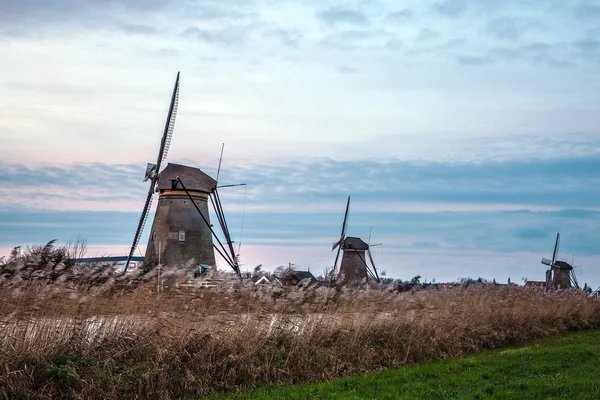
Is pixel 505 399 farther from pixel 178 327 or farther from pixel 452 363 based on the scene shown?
pixel 178 327

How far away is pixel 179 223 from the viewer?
30.2m

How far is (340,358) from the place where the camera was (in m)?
11.6

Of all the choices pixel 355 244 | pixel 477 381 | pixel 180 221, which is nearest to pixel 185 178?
pixel 180 221

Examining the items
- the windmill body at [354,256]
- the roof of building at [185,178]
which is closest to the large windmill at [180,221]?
the roof of building at [185,178]

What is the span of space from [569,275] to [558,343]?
54897mm

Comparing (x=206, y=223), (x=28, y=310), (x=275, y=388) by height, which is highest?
(x=206, y=223)

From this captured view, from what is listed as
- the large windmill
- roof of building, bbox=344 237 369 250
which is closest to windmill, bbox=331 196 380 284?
roof of building, bbox=344 237 369 250

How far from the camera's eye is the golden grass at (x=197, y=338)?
8.91 m

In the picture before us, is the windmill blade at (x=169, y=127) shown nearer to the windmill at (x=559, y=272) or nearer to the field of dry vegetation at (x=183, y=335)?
the field of dry vegetation at (x=183, y=335)

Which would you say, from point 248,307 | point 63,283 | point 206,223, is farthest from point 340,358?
point 206,223

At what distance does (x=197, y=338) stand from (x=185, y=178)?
848 inches

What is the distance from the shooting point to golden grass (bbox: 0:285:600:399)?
8906 mm

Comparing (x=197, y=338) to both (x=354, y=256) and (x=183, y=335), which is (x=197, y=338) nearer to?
(x=183, y=335)

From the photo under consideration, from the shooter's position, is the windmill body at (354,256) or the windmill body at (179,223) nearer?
the windmill body at (179,223)
